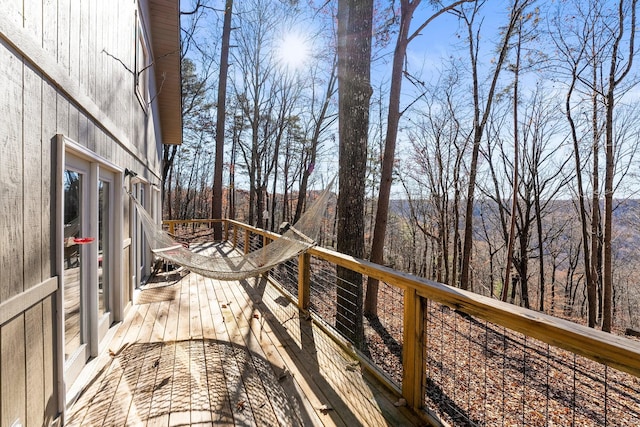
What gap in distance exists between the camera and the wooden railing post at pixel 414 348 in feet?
5.40

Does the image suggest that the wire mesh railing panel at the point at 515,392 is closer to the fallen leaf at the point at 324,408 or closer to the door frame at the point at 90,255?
the fallen leaf at the point at 324,408

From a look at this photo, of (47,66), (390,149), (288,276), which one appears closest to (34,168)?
(47,66)

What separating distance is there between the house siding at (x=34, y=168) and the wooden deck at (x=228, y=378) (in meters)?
0.42

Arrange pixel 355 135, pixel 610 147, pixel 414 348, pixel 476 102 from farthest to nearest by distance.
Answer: pixel 476 102 → pixel 610 147 → pixel 355 135 → pixel 414 348

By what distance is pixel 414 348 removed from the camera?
1.65m

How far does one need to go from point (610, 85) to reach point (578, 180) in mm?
2720

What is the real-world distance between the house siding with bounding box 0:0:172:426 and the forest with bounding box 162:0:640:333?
7.12 ft

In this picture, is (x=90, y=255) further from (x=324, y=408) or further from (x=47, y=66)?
(x=324, y=408)

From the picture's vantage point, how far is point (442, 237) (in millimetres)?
11930

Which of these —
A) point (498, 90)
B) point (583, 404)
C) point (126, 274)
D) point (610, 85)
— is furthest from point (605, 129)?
point (126, 274)

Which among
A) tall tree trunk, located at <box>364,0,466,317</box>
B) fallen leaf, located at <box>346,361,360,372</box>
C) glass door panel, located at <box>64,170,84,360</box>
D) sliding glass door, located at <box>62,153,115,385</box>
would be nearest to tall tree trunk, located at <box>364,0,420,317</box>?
tall tree trunk, located at <box>364,0,466,317</box>

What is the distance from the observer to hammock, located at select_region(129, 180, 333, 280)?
2641mm

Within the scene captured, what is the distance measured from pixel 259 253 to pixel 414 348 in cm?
166

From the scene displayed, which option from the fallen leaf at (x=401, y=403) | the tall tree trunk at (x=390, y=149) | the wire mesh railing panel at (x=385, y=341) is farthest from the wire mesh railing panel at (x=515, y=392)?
the tall tree trunk at (x=390, y=149)
